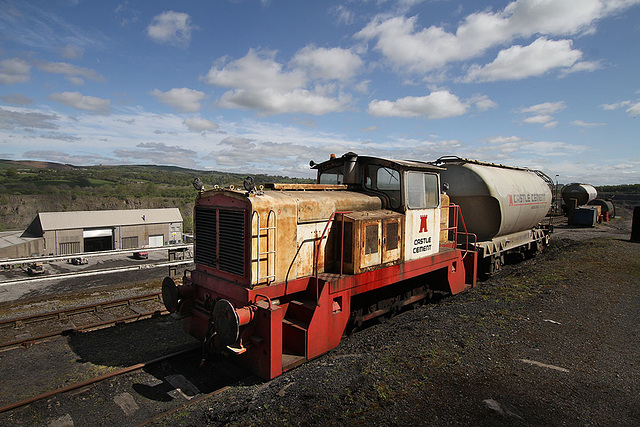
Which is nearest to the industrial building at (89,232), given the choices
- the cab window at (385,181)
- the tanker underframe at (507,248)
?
the tanker underframe at (507,248)

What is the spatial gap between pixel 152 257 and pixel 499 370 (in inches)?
1123

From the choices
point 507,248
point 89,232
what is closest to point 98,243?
point 89,232

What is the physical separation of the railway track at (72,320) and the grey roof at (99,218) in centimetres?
2354

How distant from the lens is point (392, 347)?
596 centimetres

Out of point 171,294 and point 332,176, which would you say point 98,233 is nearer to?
point 171,294

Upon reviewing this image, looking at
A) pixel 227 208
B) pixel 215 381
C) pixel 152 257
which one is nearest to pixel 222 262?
pixel 227 208

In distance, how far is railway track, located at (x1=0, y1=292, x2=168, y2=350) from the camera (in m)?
7.41

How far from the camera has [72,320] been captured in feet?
28.1

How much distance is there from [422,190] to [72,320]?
8773mm

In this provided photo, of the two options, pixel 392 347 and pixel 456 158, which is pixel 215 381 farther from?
pixel 456 158

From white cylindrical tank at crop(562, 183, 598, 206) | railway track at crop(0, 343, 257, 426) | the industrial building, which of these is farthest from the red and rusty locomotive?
white cylindrical tank at crop(562, 183, 598, 206)

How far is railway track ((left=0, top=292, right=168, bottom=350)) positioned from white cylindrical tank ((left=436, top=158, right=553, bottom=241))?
9564mm

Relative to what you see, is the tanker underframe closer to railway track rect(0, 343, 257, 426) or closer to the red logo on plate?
the red logo on plate

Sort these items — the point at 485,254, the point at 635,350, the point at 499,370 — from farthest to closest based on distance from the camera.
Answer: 1. the point at 485,254
2. the point at 635,350
3. the point at 499,370
